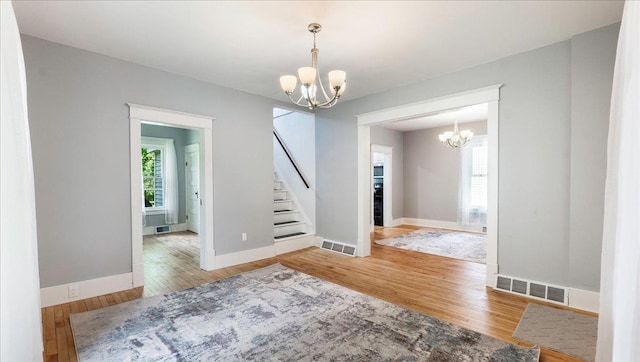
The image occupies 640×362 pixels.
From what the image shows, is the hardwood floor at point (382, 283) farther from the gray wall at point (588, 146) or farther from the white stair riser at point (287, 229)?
the gray wall at point (588, 146)

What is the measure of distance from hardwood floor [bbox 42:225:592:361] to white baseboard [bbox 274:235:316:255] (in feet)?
0.54

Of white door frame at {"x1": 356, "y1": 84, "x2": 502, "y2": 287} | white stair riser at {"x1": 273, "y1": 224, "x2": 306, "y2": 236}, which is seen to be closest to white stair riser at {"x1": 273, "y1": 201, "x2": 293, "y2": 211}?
white stair riser at {"x1": 273, "y1": 224, "x2": 306, "y2": 236}

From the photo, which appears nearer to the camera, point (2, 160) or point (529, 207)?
point (2, 160)

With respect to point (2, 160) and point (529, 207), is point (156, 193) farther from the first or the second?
point (529, 207)

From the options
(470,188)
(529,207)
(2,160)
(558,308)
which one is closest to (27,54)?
(2,160)

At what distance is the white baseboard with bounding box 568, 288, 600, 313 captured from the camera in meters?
2.66

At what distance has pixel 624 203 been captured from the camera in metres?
0.97

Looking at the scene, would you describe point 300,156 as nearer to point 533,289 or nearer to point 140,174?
point 140,174

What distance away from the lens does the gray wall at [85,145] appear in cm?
282

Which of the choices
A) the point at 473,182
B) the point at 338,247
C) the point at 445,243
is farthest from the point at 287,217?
the point at 473,182

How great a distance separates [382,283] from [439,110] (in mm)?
2435

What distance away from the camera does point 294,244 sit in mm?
5113

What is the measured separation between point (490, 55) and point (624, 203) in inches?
111

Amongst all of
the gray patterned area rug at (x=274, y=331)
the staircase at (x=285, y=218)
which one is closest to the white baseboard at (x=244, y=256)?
the staircase at (x=285, y=218)
